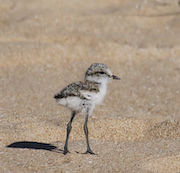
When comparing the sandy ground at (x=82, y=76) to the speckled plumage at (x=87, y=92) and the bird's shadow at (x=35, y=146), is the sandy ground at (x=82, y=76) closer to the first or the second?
the bird's shadow at (x=35, y=146)

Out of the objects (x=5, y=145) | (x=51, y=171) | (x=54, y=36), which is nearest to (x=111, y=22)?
(x=54, y=36)

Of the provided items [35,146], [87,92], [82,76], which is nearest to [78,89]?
[87,92]

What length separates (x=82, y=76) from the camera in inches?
319

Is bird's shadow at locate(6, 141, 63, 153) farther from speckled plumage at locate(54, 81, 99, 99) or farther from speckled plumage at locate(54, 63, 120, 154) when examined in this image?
speckled plumage at locate(54, 81, 99, 99)

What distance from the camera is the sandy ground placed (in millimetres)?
4387

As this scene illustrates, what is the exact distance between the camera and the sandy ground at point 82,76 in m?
4.39

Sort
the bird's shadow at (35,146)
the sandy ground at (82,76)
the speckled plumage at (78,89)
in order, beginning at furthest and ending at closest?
1. the bird's shadow at (35,146)
2. the sandy ground at (82,76)
3. the speckled plumage at (78,89)

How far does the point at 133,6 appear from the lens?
12.4 m

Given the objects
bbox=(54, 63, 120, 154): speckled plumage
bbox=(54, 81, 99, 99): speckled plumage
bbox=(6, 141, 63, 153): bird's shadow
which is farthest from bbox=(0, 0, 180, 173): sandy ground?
bbox=(54, 81, 99, 99): speckled plumage

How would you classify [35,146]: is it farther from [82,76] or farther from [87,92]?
[82,76]

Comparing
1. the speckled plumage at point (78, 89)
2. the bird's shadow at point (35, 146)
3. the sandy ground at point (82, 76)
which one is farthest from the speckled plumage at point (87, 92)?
the sandy ground at point (82, 76)

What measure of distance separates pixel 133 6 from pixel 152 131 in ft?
24.5

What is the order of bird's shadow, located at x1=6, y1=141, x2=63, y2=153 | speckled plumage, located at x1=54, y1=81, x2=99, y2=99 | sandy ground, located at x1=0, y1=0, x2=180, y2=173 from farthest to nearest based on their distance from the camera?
bird's shadow, located at x1=6, y1=141, x2=63, y2=153 < sandy ground, located at x1=0, y1=0, x2=180, y2=173 < speckled plumage, located at x1=54, y1=81, x2=99, y2=99

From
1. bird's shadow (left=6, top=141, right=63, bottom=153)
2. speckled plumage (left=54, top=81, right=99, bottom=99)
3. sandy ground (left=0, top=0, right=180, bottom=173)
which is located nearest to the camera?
speckled plumage (left=54, top=81, right=99, bottom=99)
